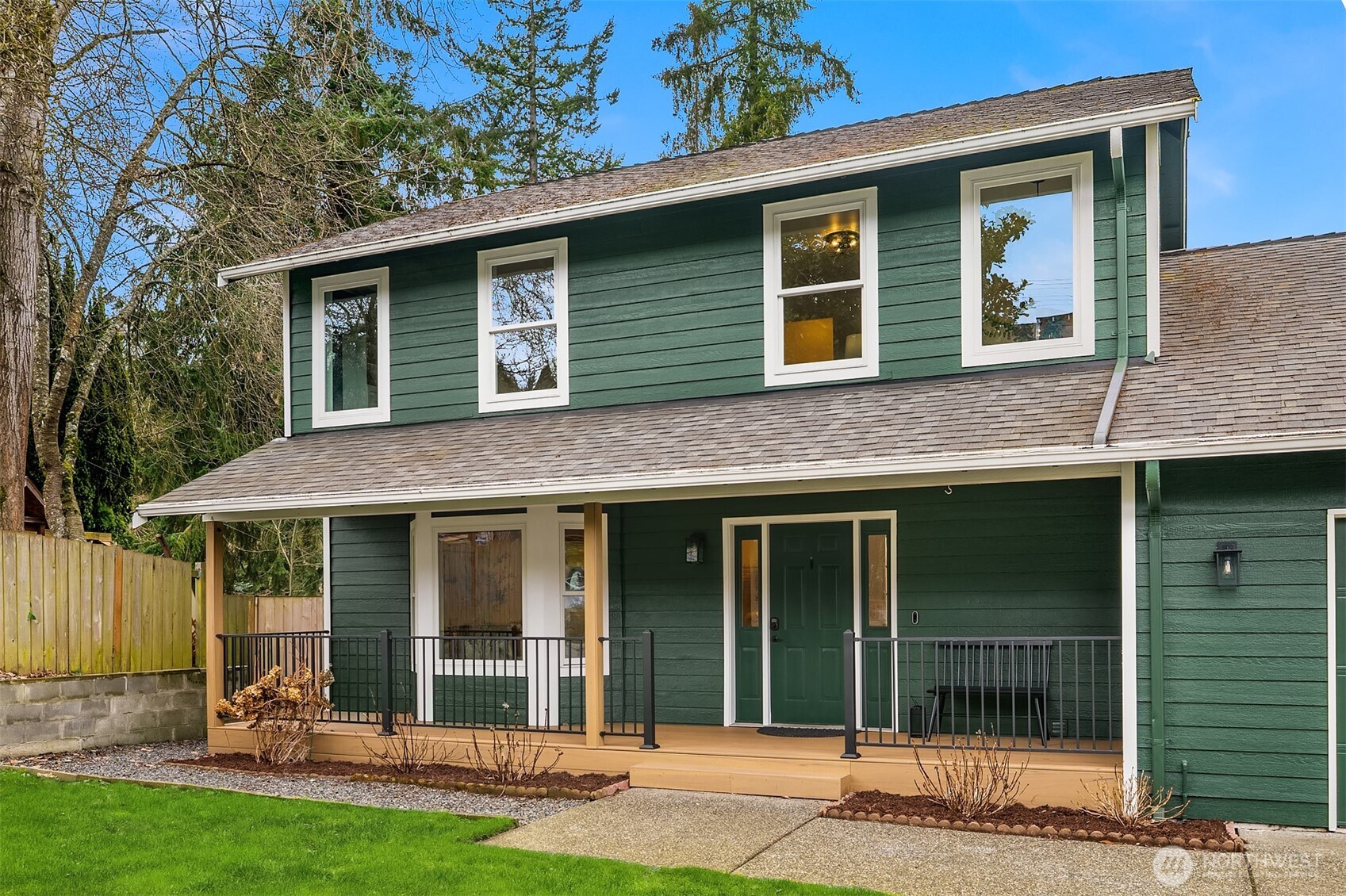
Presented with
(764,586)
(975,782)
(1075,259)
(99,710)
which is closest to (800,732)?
(764,586)

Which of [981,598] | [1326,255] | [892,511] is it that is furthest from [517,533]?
[1326,255]

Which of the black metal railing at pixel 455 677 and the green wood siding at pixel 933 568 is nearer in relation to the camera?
the green wood siding at pixel 933 568

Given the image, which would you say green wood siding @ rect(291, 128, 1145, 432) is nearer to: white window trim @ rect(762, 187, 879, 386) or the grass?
white window trim @ rect(762, 187, 879, 386)

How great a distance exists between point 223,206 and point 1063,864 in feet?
39.1

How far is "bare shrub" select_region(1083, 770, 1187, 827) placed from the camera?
22.4 feet

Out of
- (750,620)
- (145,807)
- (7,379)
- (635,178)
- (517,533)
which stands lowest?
(145,807)

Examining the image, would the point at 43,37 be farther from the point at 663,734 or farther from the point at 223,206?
the point at 663,734

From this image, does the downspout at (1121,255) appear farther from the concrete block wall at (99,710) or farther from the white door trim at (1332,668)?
the concrete block wall at (99,710)

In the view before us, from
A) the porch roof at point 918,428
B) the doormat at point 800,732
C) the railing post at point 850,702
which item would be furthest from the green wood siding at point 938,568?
the railing post at point 850,702

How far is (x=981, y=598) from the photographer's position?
8914 millimetres

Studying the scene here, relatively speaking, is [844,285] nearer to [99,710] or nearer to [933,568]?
[933,568]

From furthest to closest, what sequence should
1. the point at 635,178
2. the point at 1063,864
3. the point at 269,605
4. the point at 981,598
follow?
the point at 269,605 → the point at 635,178 → the point at 981,598 → the point at 1063,864

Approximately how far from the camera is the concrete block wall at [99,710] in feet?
32.6

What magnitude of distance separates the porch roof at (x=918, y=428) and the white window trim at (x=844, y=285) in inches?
7.0
